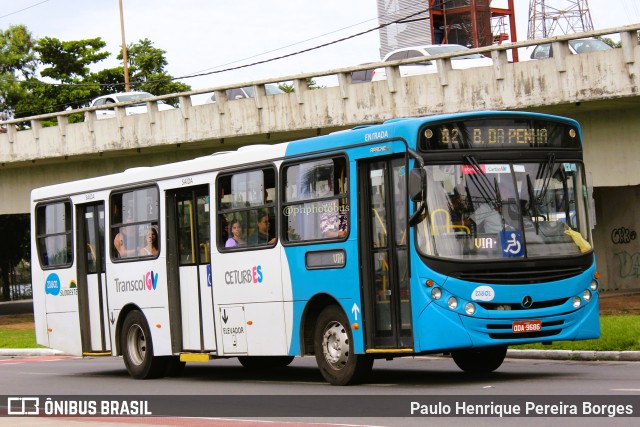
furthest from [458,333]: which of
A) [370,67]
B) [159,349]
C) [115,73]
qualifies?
[115,73]

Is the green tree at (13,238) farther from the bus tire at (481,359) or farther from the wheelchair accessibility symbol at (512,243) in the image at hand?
the wheelchair accessibility symbol at (512,243)

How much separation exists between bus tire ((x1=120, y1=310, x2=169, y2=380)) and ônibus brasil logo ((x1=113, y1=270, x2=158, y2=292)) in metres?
0.40

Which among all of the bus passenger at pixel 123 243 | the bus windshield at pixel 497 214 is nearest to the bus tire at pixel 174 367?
the bus passenger at pixel 123 243

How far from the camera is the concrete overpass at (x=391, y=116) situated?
25859 millimetres

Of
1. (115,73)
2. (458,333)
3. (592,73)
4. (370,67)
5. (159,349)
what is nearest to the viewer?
(458,333)

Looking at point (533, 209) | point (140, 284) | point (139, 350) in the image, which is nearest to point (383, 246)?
point (533, 209)

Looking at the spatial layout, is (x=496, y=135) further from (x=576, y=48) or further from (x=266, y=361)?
(x=576, y=48)

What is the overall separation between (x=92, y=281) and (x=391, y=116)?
1080 cm

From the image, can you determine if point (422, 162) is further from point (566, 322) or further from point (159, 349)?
point (159, 349)

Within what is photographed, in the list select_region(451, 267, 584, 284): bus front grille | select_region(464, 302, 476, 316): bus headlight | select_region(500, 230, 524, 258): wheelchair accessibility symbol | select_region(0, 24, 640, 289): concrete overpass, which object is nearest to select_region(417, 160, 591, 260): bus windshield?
select_region(500, 230, 524, 258): wheelchair accessibility symbol

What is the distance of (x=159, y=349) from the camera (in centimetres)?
1870

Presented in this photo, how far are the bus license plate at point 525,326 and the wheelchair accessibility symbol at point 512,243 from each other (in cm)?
78

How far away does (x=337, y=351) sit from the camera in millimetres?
15141

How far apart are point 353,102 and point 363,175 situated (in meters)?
15.2
